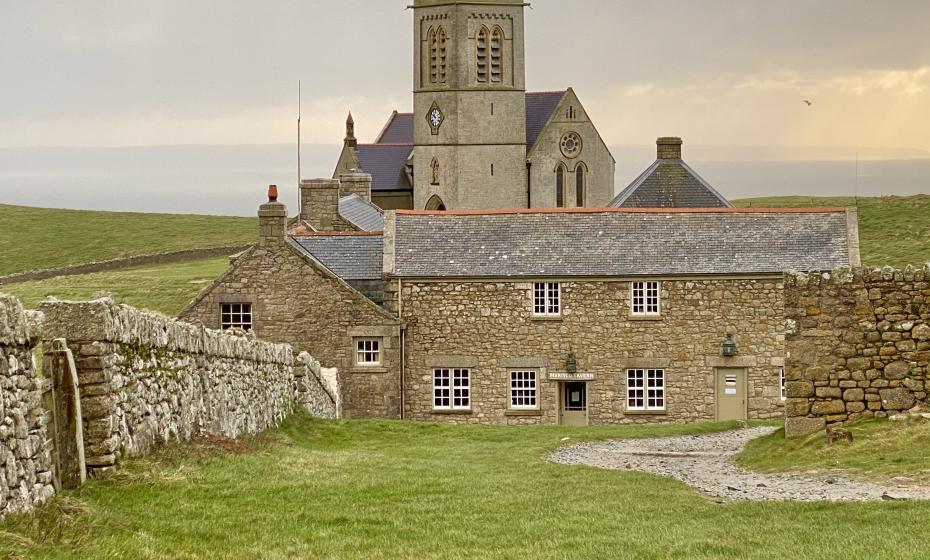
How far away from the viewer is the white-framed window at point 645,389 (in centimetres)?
4278

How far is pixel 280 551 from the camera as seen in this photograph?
42.3 feet

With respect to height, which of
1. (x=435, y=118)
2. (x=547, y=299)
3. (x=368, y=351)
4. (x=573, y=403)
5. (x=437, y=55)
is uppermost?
(x=437, y=55)

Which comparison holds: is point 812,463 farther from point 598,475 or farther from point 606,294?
point 606,294

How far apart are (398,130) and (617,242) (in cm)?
6764

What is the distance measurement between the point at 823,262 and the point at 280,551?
32654mm

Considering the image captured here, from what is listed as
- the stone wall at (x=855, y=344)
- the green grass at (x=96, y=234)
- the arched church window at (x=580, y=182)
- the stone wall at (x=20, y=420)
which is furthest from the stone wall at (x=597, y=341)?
the green grass at (x=96, y=234)

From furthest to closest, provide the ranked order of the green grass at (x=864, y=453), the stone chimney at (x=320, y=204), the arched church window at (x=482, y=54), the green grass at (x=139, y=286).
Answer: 1. the arched church window at (x=482, y=54)
2. the green grass at (x=139, y=286)
3. the stone chimney at (x=320, y=204)
4. the green grass at (x=864, y=453)

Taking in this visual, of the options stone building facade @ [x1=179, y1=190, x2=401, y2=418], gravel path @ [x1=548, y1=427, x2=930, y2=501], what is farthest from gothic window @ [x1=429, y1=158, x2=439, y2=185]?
gravel path @ [x1=548, y1=427, x2=930, y2=501]

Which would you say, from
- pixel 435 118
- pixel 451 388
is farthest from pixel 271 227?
pixel 435 118

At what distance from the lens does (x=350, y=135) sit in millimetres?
102938

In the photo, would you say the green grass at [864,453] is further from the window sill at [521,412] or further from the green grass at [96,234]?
the green grass at [96,234]

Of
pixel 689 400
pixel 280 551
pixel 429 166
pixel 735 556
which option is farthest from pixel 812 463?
pixel 429 166

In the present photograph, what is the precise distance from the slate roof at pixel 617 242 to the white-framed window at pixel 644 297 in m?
0.38

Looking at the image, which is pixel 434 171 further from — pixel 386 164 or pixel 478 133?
pixel 386 164
